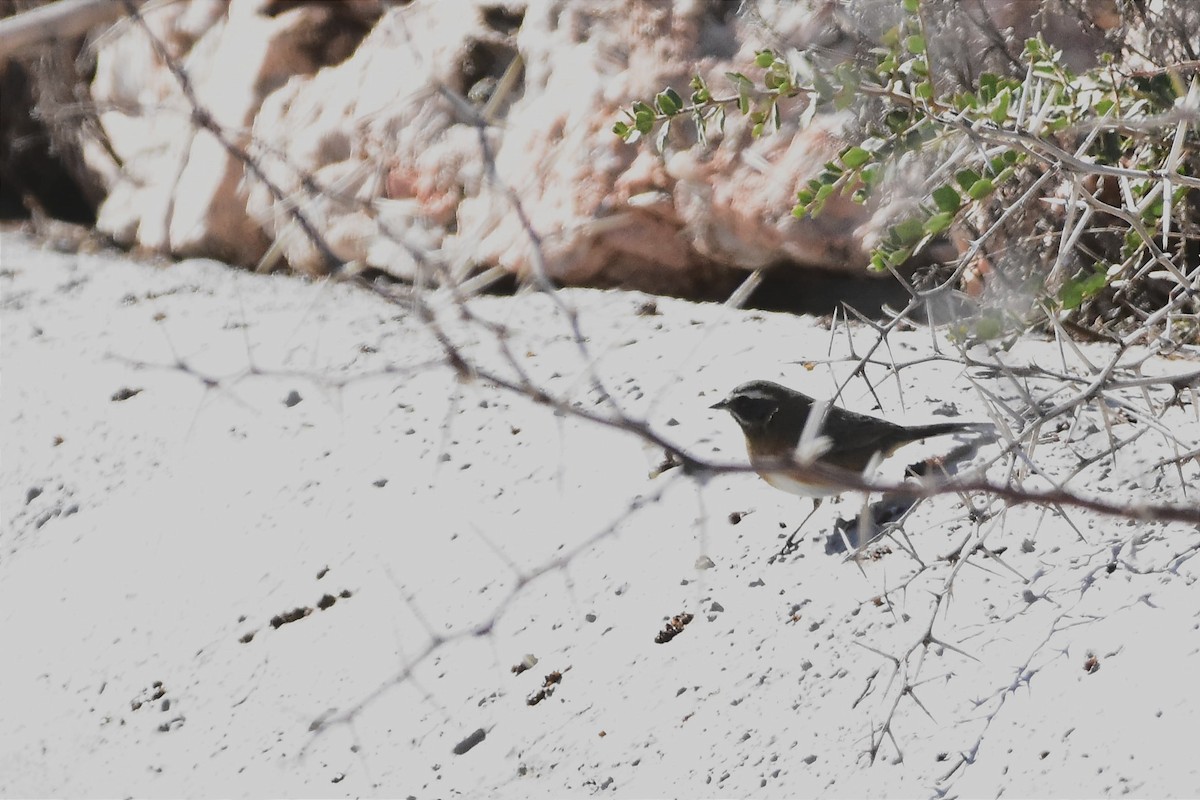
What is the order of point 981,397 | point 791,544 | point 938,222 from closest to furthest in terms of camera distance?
point 981,397
point 938,222
point 791,544

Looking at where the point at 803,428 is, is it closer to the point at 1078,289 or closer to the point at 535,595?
the point at 535,595

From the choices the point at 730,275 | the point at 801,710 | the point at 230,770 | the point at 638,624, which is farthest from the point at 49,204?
the point at 801,710

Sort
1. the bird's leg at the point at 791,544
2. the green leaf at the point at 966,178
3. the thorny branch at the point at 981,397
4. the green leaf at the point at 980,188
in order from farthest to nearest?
the bird's leg at the point at 791,544 → the green leaf at the point at 966,178 → the green leaf at the point at 980,188 → the thorny branch at the point at 981,397

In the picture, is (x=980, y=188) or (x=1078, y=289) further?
(x=1078, y=289)

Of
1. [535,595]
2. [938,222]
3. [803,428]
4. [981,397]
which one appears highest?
[938,222]

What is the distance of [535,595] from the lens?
294 centimetres

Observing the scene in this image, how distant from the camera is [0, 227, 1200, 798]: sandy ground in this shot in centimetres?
220

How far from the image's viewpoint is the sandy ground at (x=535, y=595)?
2.20 metres

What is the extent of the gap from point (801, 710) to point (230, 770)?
1305 millimetres

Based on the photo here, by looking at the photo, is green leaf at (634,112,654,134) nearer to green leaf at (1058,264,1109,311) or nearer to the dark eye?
the dark eye

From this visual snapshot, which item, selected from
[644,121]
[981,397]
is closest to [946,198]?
[981,397]

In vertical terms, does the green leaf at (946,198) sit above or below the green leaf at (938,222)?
above

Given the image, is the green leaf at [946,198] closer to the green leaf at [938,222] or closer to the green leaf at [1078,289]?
the green leaf at [938,222]

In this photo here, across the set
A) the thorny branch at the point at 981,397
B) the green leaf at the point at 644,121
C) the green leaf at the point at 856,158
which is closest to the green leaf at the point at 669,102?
the green leaf at the point at 644,121
